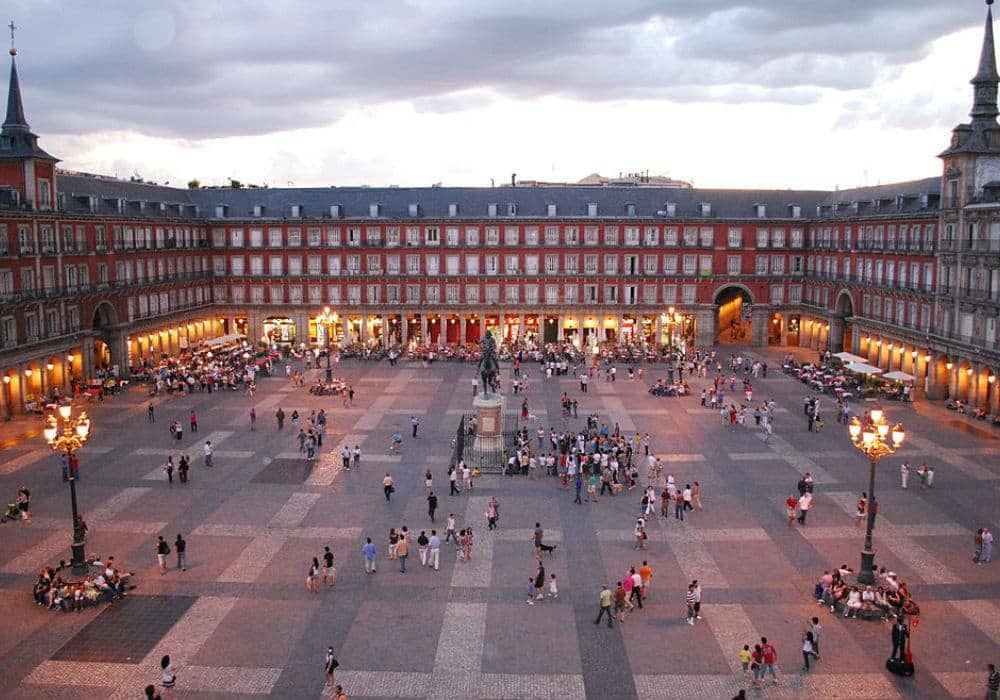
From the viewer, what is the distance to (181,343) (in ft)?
253

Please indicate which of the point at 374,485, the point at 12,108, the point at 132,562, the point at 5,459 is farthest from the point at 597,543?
the point at 12,108

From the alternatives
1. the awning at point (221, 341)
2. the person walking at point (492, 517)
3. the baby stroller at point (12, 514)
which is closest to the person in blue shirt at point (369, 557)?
the person walking at point (492, 517)

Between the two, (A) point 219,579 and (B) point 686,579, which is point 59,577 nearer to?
(A) point 219,579

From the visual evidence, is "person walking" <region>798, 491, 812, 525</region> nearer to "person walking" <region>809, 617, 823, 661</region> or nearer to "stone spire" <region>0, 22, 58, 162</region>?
"person walking" <region>809, 617, 823, 661</region>

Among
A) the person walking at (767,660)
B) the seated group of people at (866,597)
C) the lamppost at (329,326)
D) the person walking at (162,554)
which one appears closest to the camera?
the person walking at (767,660)

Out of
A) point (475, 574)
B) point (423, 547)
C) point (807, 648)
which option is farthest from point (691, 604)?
point (423, 547)

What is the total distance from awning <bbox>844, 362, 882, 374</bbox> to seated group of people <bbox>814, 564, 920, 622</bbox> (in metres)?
34.9

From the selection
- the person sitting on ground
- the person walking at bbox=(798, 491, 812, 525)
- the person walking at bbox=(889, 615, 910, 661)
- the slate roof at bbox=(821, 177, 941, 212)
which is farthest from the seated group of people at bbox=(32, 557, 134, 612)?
the slate roof at bbox=(821, 177, 941, 212)

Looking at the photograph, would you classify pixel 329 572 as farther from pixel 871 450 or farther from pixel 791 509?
pixel 871 450

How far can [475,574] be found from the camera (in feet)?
91.8

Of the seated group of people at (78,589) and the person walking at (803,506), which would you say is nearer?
the seated group of people at (78,589)

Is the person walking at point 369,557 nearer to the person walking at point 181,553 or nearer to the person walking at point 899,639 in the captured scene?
the person walking at point 181,553

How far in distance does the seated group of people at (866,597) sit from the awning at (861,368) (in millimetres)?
34949

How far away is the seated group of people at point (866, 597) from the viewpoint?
24.8m
